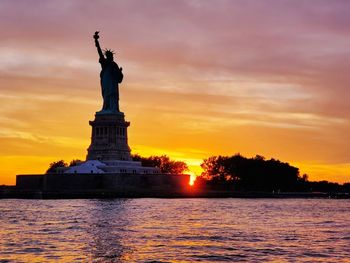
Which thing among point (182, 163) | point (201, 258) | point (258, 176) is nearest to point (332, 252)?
point (201, 258)

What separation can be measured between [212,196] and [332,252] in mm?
99224

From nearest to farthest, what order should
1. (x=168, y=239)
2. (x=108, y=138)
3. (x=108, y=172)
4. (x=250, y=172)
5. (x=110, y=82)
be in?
(x=168, y=239) < (x=108, y=172) < (x=108, y=138) < (x=110, y=82) < (x=250, y=172)

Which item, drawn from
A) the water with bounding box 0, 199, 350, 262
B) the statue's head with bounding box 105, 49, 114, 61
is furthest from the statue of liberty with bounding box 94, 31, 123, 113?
the water with bounding box 0, 199, 350, 262

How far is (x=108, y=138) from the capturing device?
12406cm

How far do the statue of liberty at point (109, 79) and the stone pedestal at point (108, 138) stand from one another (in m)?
1.79

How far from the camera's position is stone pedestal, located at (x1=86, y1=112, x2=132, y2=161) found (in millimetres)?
123250

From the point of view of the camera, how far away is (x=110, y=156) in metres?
123

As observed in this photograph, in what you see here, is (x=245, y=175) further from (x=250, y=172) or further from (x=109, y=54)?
(x=109, y=54)

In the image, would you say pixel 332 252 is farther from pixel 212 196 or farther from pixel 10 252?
pixel 212 196

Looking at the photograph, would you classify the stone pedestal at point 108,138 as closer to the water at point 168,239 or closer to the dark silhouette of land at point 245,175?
the dark silhouette of land at point 245,175

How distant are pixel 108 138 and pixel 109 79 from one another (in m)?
9.76

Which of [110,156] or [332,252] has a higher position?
[110,156]

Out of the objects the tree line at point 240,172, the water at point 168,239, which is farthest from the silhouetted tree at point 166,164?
the water at point 168,239

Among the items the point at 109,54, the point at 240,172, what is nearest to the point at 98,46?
the point at 109,54
